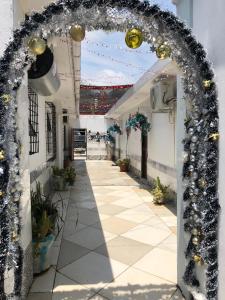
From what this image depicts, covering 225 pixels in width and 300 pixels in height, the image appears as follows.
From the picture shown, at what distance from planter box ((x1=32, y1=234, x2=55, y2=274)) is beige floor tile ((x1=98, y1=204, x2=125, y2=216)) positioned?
2.55 m

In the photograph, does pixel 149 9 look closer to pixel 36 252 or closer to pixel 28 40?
pixel 28 40

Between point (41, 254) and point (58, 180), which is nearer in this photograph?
point (41, 254)

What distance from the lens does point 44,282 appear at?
2.94 metres

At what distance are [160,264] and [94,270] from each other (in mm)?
853

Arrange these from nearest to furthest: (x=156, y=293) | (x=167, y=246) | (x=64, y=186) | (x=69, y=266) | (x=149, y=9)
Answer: (x=149, y=9), (x=156, y=293), (x=69, y=266), (x=167, y=246), (x=64, y=186)

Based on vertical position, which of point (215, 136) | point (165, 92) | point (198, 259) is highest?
point (165, 92)

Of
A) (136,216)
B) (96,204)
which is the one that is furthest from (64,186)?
(136,216)

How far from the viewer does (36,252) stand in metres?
2.98

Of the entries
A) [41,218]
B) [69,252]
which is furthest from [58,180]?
[41,218]

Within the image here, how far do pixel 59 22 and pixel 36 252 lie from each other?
7.97ft

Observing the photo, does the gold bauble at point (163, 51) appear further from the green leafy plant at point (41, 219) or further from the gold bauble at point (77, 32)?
the green leafy plant at point (41, 219)

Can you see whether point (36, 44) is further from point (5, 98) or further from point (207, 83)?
point (207, 83)

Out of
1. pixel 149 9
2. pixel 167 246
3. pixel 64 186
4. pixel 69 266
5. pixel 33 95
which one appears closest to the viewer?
pixel 149 9

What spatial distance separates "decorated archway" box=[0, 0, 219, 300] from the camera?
5.75 feet
